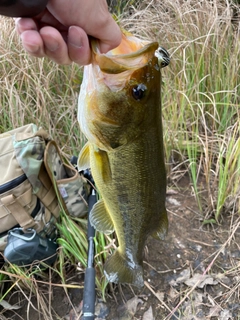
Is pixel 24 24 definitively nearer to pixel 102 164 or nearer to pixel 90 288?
pixel 102 164

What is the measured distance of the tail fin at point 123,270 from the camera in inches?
70.6

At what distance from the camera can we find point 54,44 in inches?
44.7

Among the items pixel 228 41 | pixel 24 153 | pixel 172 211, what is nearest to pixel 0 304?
pixel 24 153

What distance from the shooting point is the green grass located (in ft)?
8.33

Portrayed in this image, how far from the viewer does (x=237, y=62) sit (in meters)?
3.02

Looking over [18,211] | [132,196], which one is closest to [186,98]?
[132,196]

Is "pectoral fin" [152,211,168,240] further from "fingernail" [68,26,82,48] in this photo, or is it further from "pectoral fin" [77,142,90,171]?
"fingernail" [68,26,82,48]

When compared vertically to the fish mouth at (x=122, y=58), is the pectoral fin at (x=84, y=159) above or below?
below

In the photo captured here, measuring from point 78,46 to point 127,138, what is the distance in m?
0.40

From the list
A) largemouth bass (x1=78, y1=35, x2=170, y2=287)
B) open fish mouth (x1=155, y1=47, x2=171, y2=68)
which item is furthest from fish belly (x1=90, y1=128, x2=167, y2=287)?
open fish mouth (x1=155, y1=47, x2=171, y2=68)

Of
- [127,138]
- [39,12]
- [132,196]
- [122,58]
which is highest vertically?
[39,12]

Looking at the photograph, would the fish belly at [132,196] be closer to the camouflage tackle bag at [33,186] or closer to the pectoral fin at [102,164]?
the pectoral fin at [102,164]

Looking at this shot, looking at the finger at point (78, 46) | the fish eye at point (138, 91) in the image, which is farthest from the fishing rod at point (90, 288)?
the finger at point (78, 46)

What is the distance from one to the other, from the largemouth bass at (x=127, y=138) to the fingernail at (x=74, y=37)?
0.09 metres
